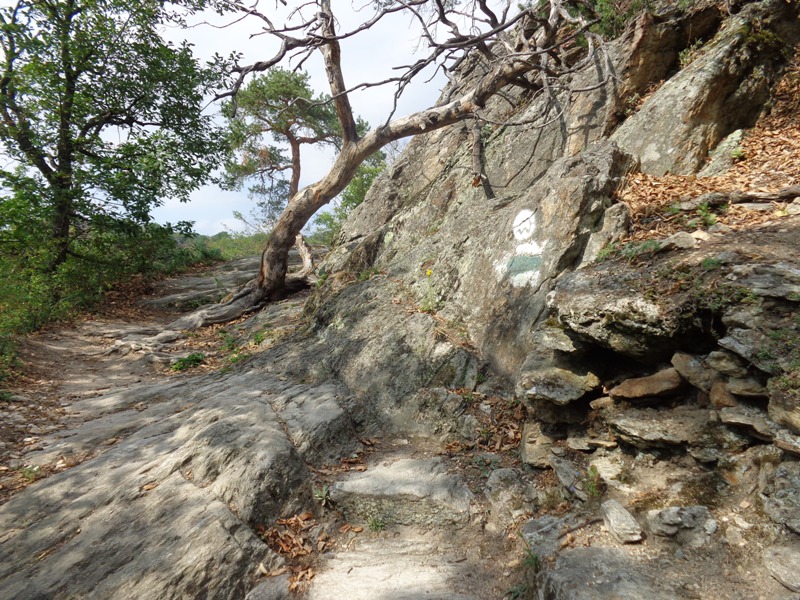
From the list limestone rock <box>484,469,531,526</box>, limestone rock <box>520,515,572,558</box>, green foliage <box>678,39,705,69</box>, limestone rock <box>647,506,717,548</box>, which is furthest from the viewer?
green foliage <box>678,39,705,69</box>

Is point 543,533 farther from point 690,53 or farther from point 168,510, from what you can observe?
point 690,53

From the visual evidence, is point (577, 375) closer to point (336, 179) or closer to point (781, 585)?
point (781, 585)

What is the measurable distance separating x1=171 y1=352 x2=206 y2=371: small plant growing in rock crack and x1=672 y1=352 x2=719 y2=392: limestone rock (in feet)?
24.4

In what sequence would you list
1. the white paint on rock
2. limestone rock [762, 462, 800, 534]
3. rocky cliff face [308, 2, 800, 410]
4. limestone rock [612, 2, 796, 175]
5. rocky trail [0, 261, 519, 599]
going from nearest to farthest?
1. limestone rock [762, 462, 800, 534]
2. rocky trail [0, 261, 519, 599]
3. rocky cliff face [308, 2, 800, 410]
4. the white paint on rock
5. limestone rock [612, 2, 796, 175]

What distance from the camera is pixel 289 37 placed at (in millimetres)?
6867

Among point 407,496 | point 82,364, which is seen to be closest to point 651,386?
point 407,496

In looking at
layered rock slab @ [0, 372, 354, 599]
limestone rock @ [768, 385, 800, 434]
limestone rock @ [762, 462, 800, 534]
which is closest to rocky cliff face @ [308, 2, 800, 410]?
limestone rock @ [768, 385, 800, 434]

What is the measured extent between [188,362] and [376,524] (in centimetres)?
560

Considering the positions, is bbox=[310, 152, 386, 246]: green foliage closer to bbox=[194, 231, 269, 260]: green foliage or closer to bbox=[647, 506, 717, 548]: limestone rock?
bbox=[194, 231, 269, 260]: green foliage

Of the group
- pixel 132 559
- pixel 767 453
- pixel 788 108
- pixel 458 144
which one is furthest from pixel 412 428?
pixel 458 144

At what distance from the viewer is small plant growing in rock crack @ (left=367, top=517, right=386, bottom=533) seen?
11.2 ft

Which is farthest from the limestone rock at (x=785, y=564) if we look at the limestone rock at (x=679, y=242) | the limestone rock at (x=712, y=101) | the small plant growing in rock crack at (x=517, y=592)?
the limestone rock at (x=712, y=101)

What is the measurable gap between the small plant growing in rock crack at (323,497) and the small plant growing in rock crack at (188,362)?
4.96 meters

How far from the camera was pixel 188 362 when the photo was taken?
753cm
